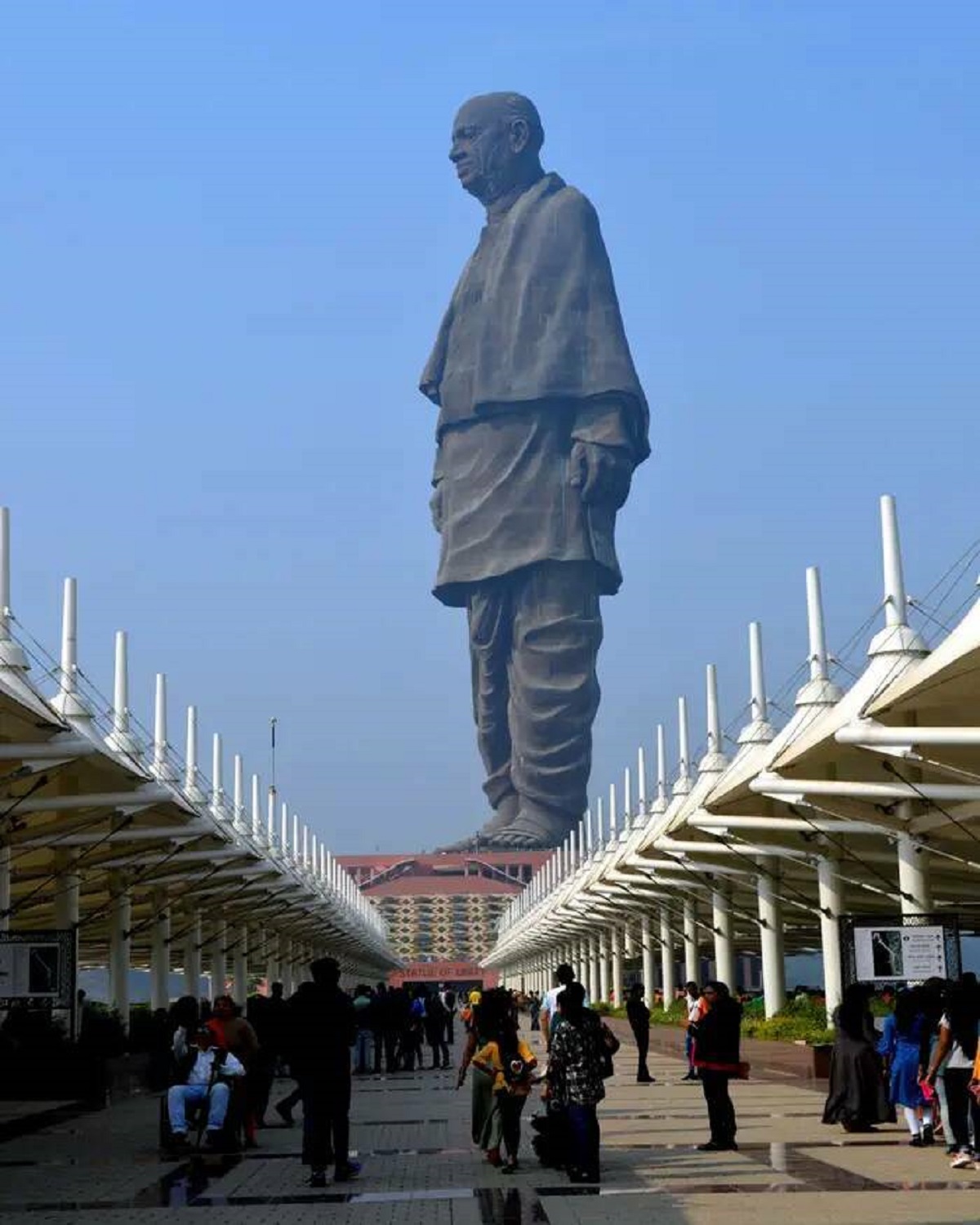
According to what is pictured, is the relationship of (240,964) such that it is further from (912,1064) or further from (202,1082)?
(912,1064)

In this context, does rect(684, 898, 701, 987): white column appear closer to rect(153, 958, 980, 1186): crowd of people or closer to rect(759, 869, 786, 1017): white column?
rect(759, 869, 786, 1017): white column

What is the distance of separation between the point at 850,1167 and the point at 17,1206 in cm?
679

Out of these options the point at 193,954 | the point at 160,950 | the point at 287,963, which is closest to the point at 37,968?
the point at 160,950

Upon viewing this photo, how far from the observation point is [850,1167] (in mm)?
18469

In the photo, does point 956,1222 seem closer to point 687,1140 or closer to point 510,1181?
point 510,1181

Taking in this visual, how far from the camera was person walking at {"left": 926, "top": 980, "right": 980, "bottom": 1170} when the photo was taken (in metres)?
19.2

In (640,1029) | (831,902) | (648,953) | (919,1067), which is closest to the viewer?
(919,1067)

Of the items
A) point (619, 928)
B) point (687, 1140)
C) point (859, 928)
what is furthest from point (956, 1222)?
point (619, 928)

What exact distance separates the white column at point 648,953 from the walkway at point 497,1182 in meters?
43.3

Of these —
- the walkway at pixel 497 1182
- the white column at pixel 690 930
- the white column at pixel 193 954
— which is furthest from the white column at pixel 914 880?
the white column at pixel 193 954

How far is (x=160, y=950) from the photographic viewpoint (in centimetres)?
5016

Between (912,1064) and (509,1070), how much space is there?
4.22 metres

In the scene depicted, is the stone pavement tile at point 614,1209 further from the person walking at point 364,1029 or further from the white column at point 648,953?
the white column at point 648,953

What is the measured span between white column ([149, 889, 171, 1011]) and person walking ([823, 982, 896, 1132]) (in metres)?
28.6
